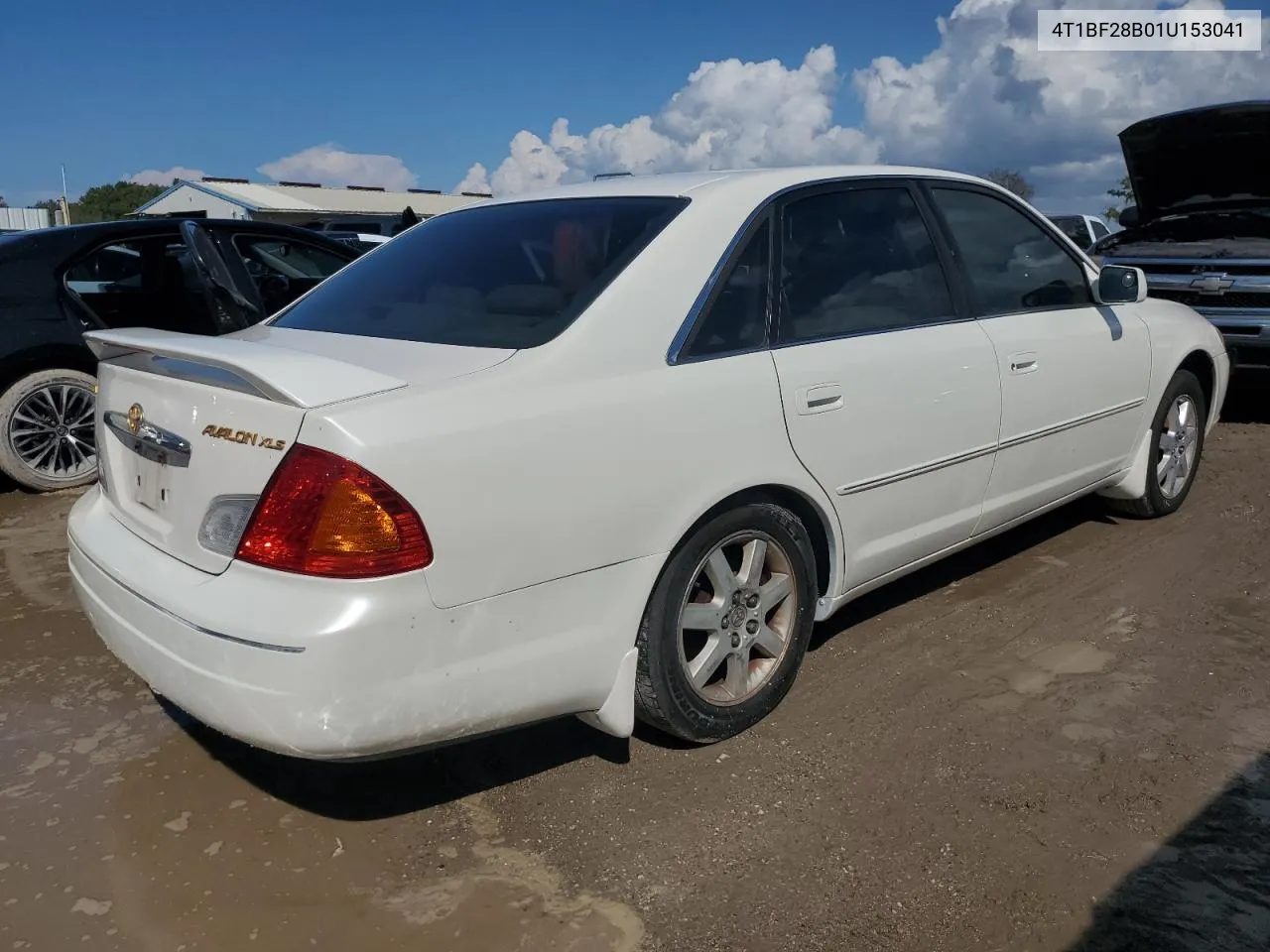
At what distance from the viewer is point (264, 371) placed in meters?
2.28

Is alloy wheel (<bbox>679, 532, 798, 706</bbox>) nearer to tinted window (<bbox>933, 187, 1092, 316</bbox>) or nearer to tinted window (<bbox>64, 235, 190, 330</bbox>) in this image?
tinted window (<bbox>933, 187, 1092, 316</bbox>)

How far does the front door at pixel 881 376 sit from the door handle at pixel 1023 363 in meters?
0.13

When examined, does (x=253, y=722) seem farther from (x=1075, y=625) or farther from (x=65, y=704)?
(x=1075, y=625)

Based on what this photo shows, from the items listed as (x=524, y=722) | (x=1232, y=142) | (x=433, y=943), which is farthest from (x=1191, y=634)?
(x=1232, y=142)

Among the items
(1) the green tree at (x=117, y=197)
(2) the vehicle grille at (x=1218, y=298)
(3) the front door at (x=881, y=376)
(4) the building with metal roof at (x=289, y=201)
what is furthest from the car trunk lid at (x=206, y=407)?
(1) the green tree at (x=117, y=197)

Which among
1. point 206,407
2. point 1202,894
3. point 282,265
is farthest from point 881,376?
point 282,265

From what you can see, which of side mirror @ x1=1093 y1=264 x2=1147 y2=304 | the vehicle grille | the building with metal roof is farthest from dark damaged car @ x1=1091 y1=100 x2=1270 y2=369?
the building with metal roof

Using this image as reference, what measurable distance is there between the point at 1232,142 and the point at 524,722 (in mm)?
6907

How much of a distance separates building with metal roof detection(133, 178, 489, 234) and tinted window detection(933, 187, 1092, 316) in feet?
120

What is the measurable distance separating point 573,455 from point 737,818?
1.05 meters

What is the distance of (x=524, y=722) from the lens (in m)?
2.52

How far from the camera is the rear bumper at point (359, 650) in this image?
2.17m

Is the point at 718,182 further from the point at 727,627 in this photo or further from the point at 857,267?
the point at 727,627

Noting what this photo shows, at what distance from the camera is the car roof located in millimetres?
3105
